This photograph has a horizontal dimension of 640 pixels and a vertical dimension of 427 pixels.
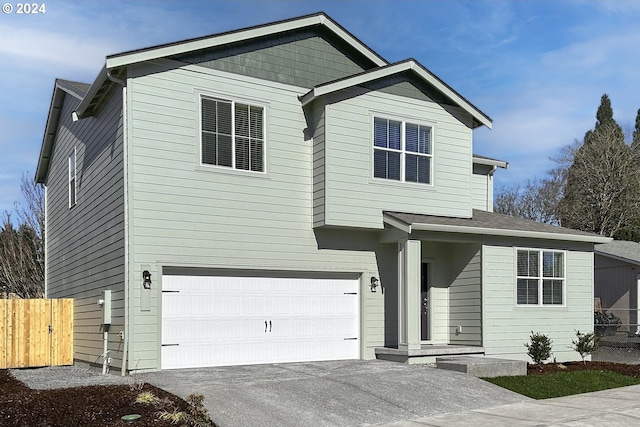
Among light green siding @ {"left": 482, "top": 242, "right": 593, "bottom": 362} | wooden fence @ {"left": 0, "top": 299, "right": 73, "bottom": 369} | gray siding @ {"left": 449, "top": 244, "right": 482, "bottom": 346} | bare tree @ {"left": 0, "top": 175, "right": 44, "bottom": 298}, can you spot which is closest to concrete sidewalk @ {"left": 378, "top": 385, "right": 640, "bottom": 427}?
light green siding @ {"left": 482, "top": 242, "right": 593, "bottom": 362}

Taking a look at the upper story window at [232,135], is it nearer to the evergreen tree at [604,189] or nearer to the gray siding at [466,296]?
the gray siding at [466,296]

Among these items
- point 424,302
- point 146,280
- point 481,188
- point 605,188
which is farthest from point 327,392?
point 605,188

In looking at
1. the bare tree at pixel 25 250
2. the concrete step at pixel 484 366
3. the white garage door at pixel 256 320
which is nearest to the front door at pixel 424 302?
the white garage door at pixel 256 320

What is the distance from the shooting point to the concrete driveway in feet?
32.1

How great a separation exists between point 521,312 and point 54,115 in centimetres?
1434

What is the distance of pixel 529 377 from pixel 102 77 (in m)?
10.6

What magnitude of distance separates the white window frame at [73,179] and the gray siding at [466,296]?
9.92 m

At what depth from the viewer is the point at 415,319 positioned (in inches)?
573

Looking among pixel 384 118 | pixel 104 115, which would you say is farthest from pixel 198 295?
pixel 384 118

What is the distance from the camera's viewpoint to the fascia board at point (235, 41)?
1284 cm

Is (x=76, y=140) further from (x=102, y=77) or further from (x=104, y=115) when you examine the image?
(x=102, y=77)

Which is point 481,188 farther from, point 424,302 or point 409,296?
point 409,296

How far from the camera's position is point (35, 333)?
16547mm

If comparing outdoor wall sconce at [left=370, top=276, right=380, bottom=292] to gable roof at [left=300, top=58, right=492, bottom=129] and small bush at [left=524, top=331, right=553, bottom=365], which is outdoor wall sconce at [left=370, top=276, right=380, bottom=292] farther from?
gable roof at [left=300, top=58, right=492, bottom=129]
